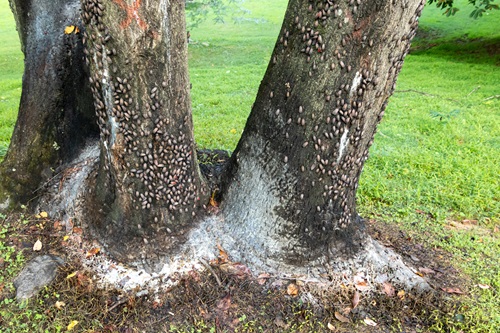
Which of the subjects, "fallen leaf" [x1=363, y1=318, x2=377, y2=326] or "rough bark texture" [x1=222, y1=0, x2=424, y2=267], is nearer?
"rough bark texture" [x1=222, y1=0, x2=424, y2=267]

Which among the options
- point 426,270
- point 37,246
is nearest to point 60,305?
point 37,246

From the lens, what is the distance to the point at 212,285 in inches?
108

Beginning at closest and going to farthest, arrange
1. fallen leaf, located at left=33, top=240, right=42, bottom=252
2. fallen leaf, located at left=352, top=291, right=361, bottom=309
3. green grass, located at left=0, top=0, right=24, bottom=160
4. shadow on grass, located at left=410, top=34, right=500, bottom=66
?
fallen leaf, located at left=352, top=291, right=361, bottom=309
fallen leaf, located at left=33, top=240, right=42, bottom=252
green grass, located at left=0, top=0, right=24, bottom=160
shadow on grass, located at left=410, top=34, right=500, bottom=66

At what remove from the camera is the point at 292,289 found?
271 cm

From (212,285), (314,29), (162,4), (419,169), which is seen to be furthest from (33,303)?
(419,169)

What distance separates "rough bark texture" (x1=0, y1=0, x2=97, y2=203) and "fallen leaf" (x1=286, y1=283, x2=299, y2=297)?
2059 mm

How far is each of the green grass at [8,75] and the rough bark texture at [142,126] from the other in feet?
9.60

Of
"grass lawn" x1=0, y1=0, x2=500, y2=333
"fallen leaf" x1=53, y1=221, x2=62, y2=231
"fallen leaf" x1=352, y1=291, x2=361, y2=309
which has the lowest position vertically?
"grass lawn" x1=0, y1=0, x2=500, y2=333

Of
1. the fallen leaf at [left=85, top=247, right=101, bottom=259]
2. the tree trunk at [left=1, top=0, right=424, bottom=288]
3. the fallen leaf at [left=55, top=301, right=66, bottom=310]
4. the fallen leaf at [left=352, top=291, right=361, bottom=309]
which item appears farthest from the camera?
the fallen leaf at [left=85, top=247, right=101, bottom=259]

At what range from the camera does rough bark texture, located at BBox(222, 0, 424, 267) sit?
7.25 ft

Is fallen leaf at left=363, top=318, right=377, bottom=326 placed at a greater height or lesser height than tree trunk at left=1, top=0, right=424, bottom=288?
lesser

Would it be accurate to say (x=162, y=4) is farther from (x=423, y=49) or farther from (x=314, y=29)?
(x=423, y=49)

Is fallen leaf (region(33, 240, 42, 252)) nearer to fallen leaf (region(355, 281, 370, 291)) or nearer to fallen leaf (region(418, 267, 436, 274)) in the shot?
fallen leaf (region(355, 281, 370, 291))

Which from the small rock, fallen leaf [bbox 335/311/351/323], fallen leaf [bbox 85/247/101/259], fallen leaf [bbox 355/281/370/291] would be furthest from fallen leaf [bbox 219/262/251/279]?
the small rock
